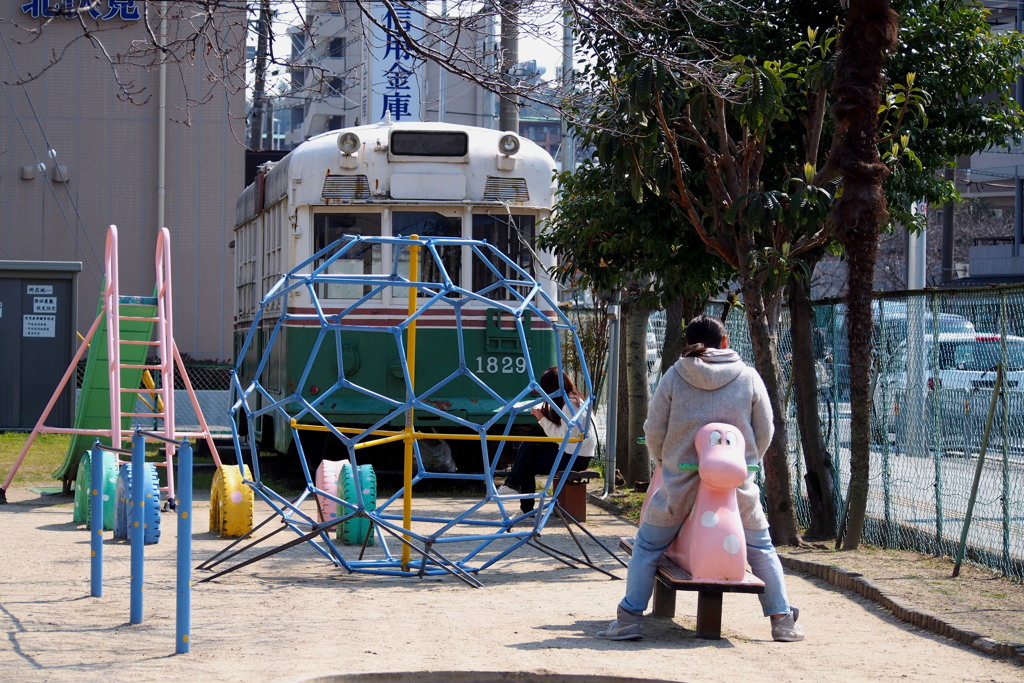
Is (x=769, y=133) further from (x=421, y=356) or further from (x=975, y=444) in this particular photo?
(x=421, y=356)

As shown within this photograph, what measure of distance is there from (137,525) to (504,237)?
7184mm

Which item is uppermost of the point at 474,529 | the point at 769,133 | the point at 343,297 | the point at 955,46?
the point at 955,46

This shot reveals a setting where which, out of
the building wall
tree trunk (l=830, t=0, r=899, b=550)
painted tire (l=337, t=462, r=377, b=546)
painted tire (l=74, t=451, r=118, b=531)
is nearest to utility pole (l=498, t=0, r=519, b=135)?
tree trunk (l=830, t=0, r=899, b=550)

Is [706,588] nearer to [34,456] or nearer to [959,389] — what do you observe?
[959,389]

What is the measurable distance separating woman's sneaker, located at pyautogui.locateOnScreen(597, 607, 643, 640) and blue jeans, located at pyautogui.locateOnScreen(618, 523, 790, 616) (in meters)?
0.03

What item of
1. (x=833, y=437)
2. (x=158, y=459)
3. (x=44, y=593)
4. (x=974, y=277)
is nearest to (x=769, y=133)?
(x=833, y=437)

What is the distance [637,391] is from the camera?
524 inches

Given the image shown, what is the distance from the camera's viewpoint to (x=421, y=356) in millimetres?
12852

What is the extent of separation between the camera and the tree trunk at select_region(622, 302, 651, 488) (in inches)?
520

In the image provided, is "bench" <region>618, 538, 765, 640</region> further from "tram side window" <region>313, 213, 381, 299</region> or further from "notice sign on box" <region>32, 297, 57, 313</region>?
"notice sign on box" <region>32, 297, 57, 313</region>

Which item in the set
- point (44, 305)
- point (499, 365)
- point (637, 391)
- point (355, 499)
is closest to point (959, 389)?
point (355, 499)

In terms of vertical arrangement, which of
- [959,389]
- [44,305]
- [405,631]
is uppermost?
[44,305]

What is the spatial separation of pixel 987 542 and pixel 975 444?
2.20 feet

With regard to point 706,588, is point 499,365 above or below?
above
